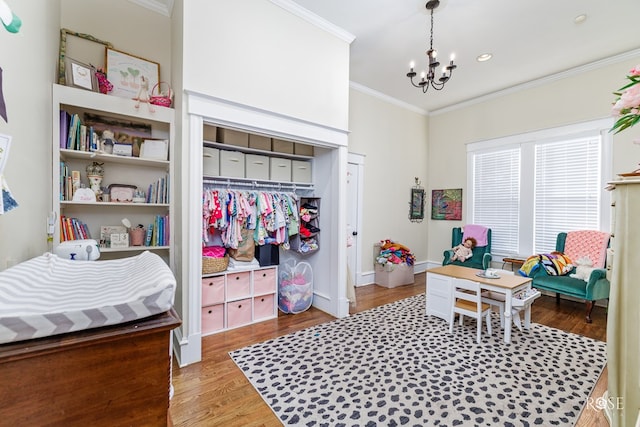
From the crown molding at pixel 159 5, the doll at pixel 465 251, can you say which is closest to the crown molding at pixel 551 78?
the doll at pixel 465 251

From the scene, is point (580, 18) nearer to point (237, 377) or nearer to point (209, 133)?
point (209, 133)

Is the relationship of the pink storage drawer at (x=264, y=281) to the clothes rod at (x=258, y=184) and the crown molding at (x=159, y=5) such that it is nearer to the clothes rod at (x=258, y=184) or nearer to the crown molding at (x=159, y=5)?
the clothes rod at (x=258, y=184)

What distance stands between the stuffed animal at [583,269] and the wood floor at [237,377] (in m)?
0.49

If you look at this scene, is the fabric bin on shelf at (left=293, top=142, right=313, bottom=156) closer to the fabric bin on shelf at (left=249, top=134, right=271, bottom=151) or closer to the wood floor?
the fabric bin on shelf at (left=249, top=134, right=271, bottom=151)

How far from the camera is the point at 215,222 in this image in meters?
2.83

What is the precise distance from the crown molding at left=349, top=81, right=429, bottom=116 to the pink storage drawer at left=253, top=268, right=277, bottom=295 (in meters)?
3.20

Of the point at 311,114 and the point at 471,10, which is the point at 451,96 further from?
the point at 311,114

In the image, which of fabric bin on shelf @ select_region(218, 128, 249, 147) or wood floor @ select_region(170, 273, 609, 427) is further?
fabric bin on shelf @ select_region(218, 128, 249, 147)

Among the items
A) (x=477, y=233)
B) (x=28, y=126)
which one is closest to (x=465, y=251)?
(x=477, y=233)

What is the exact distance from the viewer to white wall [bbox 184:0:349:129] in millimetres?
2312

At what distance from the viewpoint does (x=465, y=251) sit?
4.54m

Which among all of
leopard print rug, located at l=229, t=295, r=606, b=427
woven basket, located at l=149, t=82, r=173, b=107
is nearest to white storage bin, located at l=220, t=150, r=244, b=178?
woven basket, located at l=149, t=82, r=173, b=107

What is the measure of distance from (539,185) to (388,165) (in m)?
2.32

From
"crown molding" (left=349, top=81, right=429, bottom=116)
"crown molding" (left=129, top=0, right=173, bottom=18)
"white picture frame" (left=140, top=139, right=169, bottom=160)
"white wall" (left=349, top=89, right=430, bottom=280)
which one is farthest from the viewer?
A: "white wall" (left=349, top=89, right=430, bottom=280)
